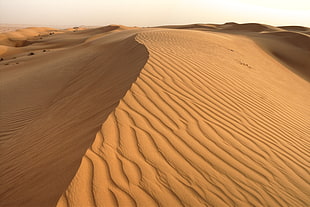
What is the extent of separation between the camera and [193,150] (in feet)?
8.17

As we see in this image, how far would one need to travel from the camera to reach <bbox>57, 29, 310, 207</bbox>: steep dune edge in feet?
6.39

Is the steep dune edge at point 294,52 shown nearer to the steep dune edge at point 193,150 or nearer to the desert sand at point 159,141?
the desert sand at point 159,141

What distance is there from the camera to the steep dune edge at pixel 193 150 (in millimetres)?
1947

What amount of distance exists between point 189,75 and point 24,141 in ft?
10.3

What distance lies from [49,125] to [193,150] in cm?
248

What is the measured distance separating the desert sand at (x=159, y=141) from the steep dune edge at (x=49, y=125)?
0.02m

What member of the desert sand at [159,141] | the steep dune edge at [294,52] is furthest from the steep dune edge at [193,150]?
the steep dune edge at [294,52]

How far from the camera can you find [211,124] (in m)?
3.06

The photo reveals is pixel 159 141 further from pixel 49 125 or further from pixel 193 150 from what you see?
pixel 49 125

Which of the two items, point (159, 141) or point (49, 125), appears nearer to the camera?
point (159, 141)

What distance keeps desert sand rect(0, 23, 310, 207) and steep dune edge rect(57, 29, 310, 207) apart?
0.01 meters

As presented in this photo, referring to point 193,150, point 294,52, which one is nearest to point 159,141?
point 193,150

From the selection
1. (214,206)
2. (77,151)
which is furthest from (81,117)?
(214,206)

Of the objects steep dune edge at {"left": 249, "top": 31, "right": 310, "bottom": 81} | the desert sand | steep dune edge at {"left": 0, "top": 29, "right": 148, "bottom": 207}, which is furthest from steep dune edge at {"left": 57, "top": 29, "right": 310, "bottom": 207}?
steep dune edge at {"left": 249, "top": 31, "right": 310, "bottom": 81}
